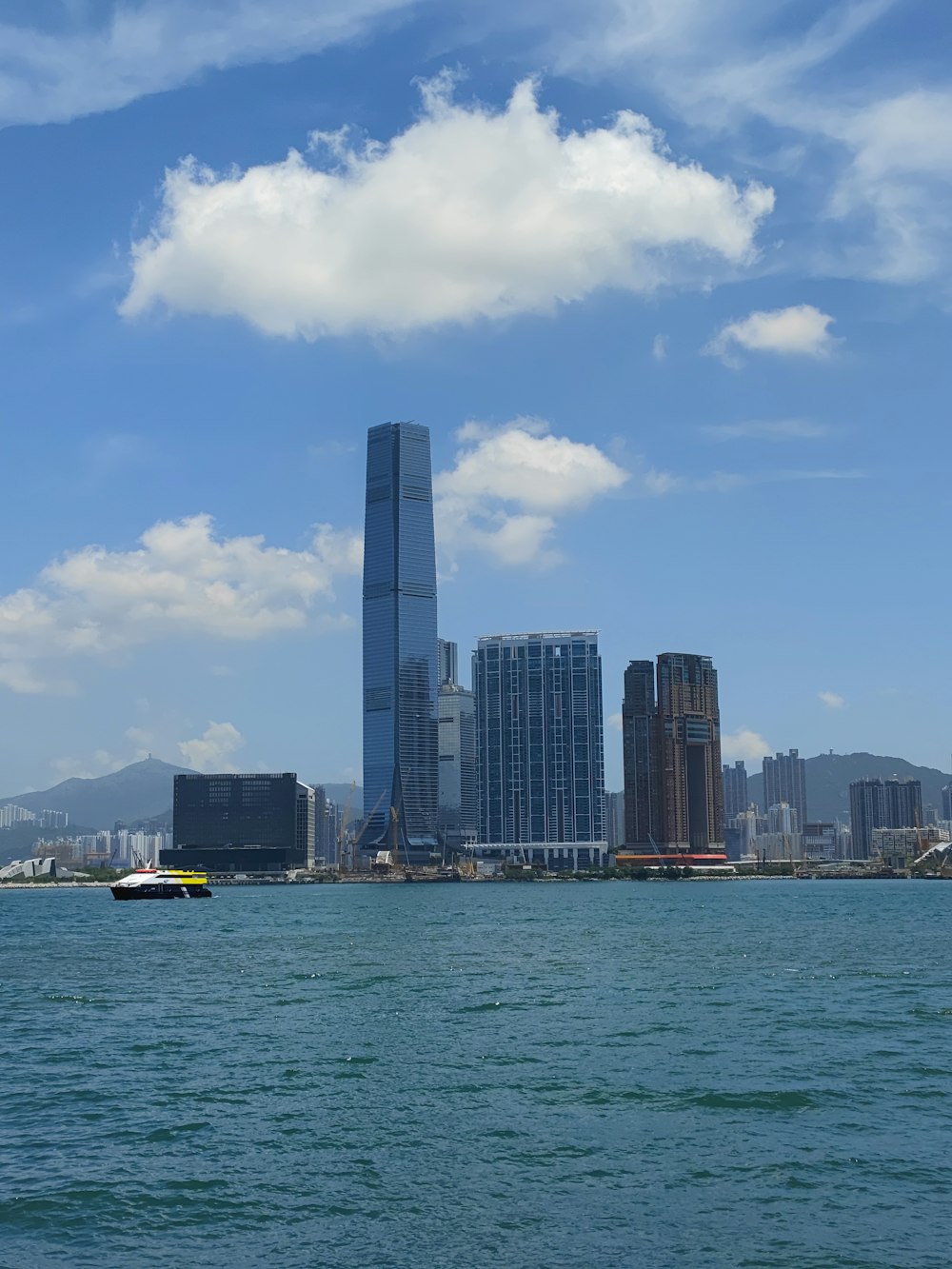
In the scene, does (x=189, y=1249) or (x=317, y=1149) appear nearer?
(x=189, y=1249)

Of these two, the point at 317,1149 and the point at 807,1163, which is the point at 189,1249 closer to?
the point at 317,1149

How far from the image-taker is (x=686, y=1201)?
33281 mm

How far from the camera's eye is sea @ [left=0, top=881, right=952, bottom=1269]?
30797mm

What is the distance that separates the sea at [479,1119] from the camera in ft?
101

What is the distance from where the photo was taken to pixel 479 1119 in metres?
43.4

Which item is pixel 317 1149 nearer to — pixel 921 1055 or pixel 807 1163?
pixel 807 1163

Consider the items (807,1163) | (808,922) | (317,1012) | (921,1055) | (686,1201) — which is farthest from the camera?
(808,922)

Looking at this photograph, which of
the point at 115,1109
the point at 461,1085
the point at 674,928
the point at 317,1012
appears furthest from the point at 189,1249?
the point at 674,928

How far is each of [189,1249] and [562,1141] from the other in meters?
13.6

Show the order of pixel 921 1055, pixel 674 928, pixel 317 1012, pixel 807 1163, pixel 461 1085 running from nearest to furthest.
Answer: pixel 807 1163 < pixel 461 1085 < pixel 921 1055 < pixel 317 1012 < pixel 674 928

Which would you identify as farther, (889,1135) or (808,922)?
(808,922)

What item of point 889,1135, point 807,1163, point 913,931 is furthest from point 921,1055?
point 913,931

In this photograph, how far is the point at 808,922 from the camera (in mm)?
159000

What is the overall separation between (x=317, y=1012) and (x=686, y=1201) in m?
39.3
